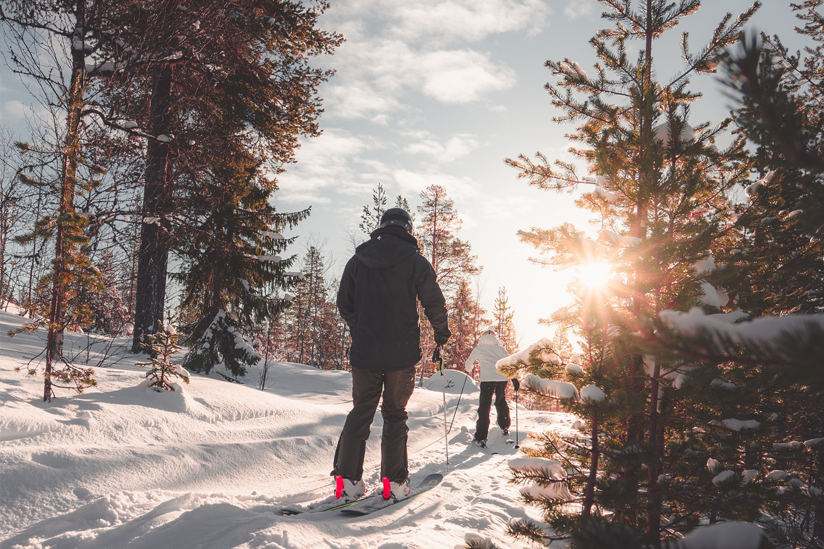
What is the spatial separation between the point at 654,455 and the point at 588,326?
724 mm

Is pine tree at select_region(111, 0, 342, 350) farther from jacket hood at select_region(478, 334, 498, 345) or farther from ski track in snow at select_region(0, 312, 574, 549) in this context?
jacket hood at select_region(478, 334, 498, 345)

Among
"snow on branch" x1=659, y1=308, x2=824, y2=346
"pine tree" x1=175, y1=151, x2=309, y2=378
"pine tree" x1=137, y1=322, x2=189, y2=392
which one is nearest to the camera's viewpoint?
"snow on branch" x1=659, y1=308, x2=824, y2=346

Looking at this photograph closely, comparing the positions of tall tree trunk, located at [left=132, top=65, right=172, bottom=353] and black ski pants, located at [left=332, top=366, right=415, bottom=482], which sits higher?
tall tree trunk, located at [left=132, top=65, right=172, bottom=353]

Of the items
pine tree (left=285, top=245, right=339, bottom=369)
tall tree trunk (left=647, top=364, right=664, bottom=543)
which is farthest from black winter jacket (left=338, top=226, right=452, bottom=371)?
pine tree (left=285, top=245, right=339, bottom=369)

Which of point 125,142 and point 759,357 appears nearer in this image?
point 759,357

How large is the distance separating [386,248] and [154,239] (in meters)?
7.73

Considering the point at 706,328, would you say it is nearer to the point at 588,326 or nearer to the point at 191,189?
the point at 588,326

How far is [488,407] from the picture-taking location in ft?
20.9

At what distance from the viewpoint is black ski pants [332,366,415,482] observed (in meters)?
3.32

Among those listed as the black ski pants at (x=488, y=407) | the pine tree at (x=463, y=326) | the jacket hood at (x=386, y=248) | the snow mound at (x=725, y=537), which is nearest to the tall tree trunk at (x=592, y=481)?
the snow mound at (x=725, y=537)

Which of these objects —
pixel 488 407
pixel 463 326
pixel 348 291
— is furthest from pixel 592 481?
pixel 463 326

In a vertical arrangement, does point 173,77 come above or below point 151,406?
above

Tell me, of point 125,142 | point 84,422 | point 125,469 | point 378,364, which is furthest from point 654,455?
A: point 125,142

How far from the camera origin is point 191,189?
30.2ft
